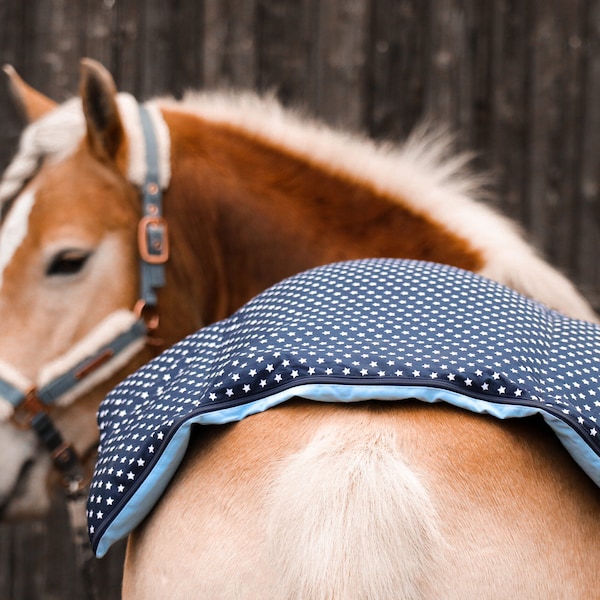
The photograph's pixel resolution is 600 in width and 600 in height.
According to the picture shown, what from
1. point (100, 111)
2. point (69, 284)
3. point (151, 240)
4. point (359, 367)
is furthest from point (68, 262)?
point (359, 367)

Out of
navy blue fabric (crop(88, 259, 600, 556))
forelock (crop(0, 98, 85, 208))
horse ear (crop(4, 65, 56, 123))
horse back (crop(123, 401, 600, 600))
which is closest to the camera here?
horse back (crop(123, 401, 600, 600))

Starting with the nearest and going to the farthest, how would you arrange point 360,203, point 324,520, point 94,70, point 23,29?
1. point 324,520
2. point 94,70
3. point 360,203
4. point 23,29

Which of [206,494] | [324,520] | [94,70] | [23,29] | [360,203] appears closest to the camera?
[324,520]

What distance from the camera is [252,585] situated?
53cm

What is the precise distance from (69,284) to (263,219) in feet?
1.25

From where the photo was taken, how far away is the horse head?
49.5 inches

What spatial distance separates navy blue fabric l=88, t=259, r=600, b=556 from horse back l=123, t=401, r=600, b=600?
22 millimetres

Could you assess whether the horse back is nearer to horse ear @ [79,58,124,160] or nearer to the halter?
the halter

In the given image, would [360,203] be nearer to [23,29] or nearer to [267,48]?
[267,48]

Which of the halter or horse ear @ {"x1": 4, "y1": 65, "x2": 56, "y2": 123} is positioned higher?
horse ear @ {"x1": 4, "y1": 65, "x2": 56, "y2": 123}

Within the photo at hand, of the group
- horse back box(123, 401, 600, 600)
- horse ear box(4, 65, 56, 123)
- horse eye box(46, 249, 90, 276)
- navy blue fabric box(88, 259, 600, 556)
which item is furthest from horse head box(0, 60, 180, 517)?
horse back box(123, 401, 600, 600)

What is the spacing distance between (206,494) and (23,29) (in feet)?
6.27

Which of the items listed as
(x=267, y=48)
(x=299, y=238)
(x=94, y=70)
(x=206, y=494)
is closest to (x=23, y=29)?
(x=267, y=48)

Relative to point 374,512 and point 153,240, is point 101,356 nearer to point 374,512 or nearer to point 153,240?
point 153,240
